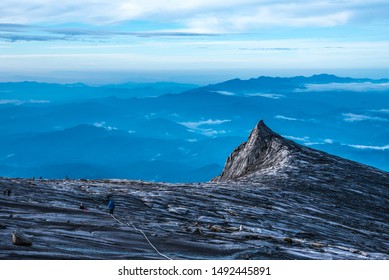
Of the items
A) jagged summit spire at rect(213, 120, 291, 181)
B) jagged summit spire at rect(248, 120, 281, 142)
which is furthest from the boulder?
jagged summit spire at rect(248, 120, 281, 142)

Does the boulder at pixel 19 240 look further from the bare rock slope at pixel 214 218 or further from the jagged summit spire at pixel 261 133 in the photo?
the jagged summit spire at pixel 261 133

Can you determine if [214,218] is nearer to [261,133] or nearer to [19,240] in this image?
[19,240]

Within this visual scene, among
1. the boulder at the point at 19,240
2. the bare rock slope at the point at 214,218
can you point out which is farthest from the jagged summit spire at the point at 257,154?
the boulder at the point at 19,240

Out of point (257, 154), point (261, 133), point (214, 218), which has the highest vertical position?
point (261, 133)

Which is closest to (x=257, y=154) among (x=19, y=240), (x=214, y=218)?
(x=214, y=218)

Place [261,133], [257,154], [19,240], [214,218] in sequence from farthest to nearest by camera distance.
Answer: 1. [261,133]
2. [257,154]
3. [214,218]
4. [19,240]

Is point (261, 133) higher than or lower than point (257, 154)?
higher

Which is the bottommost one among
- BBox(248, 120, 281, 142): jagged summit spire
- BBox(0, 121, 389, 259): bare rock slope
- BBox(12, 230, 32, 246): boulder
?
BBox(0, 121, 389, 259): bare rock slope

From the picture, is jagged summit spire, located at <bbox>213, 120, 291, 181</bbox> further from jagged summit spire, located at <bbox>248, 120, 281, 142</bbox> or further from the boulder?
the boulder
